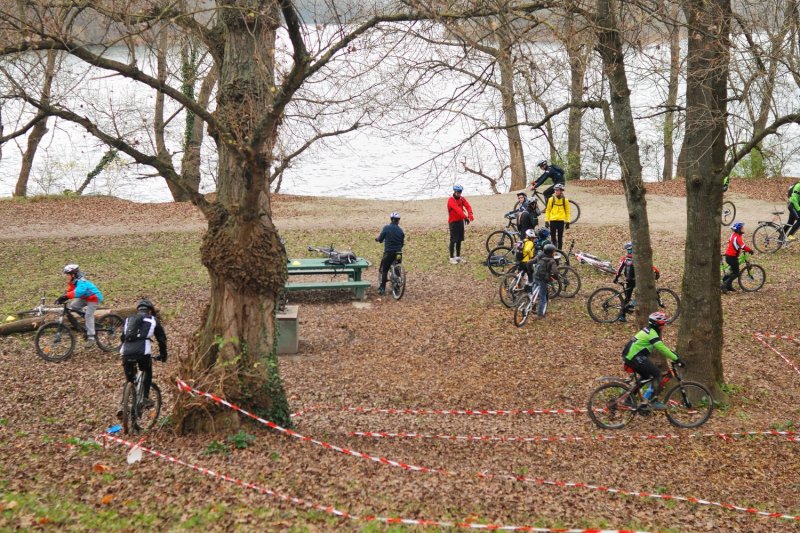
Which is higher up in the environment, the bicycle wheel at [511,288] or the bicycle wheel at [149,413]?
the bicycle wheel at [511,288]

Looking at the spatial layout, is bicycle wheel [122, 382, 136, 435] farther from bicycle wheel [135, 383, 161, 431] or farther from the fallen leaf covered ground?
the fallen leaf covered ground

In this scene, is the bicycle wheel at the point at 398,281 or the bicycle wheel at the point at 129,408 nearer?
the bicycle wheel at the point at 129,408

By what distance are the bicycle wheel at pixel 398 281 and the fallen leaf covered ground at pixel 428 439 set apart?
382 millimetres

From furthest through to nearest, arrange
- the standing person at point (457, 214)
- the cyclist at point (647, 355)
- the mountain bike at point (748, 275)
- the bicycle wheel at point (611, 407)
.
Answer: the standing person at point (457, 214) < the mountain bike at point (748, 275) < the bicycle wheel at point (611, 407) < the cyclist at point (647, 355)

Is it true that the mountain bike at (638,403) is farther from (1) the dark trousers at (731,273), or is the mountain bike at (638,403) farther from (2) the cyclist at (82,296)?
(2) the cyclist at (82,296)

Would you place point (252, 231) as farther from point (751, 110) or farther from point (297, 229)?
point (297, 229)

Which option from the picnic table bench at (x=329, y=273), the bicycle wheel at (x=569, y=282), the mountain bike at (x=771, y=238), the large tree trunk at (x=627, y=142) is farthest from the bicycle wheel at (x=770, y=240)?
the picnic table bench at (x=329, y=273)

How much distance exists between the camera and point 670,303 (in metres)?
15.2

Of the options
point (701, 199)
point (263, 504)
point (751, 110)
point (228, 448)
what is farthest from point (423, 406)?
point (751, 110)

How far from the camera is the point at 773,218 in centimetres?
2366

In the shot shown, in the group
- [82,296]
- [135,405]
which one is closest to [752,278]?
[135,405]

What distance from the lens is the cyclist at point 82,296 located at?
12352 mm

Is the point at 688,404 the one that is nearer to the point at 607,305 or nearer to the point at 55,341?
the point at 607,305

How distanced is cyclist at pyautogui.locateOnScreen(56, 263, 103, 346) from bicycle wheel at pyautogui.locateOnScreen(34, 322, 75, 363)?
329 mm
